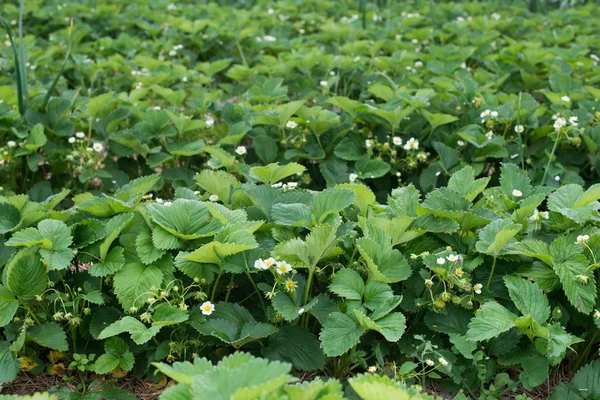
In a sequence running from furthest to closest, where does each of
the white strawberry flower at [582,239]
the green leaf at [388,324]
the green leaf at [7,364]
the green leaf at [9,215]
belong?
the green leaf at [9,215]
the white strawberry flower at [582,239]
the green leaf at [7,364]
the green leaf at [388,324]

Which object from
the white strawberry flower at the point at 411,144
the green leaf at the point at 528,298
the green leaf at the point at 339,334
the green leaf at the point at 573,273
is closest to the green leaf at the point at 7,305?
the green leaf at the point at 339,334

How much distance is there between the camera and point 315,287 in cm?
185

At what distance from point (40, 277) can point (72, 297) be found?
0.38 ft

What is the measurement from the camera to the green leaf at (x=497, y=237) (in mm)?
1616

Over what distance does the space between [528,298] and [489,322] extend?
153 millimetres

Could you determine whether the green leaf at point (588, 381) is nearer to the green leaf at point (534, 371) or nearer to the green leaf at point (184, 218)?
the green leaf at point (534, 371)

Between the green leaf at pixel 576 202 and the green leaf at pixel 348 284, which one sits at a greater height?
the green leaf at pixel 576 202

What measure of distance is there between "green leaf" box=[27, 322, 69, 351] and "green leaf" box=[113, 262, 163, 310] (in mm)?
195

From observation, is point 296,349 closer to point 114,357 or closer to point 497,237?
point 114,357

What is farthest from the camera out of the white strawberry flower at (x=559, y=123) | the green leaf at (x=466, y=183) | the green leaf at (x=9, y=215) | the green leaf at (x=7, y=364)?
the white strawberry flower at (x=559, y=123)

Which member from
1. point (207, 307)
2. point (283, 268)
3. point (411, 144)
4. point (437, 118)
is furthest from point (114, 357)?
point (437, 118)

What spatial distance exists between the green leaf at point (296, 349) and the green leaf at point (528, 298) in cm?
55

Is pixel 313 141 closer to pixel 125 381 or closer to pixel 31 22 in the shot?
pixel 125 381

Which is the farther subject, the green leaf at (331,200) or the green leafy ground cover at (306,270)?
the green leaf at (331,200)
